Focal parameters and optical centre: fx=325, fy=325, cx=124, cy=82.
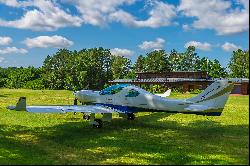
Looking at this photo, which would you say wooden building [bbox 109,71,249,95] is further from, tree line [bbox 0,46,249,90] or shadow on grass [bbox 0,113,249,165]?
shadow on grass [bbox 0,113,249,165]

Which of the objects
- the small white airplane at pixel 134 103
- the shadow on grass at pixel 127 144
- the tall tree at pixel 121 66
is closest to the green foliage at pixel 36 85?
the tall tree at pixel 121 66

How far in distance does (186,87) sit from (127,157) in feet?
229

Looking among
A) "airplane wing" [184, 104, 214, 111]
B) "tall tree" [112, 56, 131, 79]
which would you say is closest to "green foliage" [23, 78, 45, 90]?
"tall tree" [112, 56, 131, 79]

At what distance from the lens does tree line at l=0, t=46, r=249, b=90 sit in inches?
4063

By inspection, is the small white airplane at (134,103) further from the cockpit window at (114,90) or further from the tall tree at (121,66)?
the tall tree at (121,66)

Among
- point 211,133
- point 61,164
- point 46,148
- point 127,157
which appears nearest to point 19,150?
point 46,148

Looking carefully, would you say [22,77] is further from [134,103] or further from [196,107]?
[196,107]

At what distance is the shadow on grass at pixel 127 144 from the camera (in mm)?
12008

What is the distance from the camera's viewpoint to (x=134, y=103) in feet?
64.8

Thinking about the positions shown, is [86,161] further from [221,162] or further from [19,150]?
[221,162]

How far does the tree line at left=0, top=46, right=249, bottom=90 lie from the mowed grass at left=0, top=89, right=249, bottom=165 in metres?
73.9

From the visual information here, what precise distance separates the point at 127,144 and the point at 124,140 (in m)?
0.94

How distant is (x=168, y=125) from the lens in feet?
67.5

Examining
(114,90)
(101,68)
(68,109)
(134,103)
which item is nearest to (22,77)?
(101,68)
